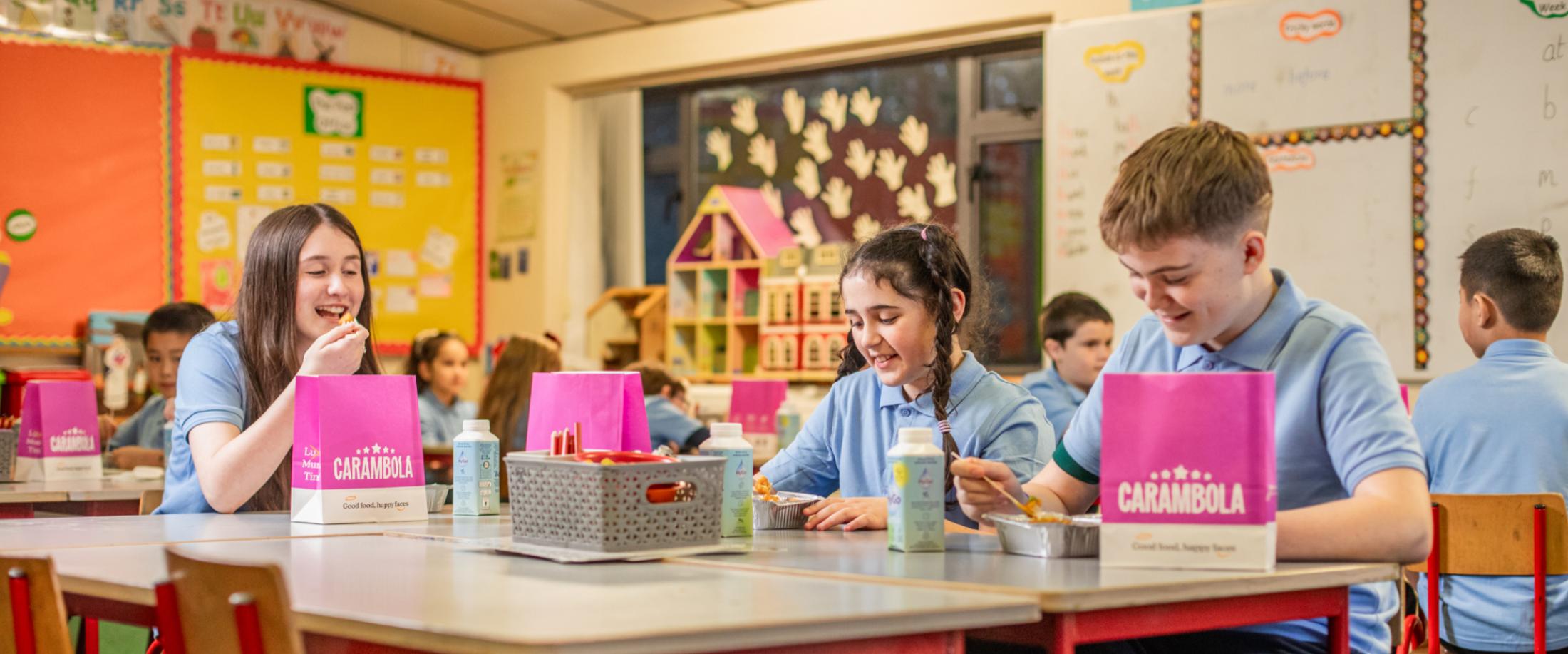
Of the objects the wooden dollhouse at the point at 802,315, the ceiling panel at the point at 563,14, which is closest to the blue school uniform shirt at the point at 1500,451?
the wooden dollhouse at the point at 802,315

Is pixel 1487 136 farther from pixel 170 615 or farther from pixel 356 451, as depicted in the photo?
pixel 170 615

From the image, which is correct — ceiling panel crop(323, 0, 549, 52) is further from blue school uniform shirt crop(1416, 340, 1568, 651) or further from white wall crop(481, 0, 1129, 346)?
blue school uniform shirt crop(1416, 340, 1568, 651)

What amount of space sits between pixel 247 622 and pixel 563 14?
19.0ft

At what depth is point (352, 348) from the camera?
242 centimetres

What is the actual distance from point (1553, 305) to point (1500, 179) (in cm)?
151

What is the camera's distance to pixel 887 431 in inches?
98.2

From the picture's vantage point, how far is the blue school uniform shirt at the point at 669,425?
4.96 m

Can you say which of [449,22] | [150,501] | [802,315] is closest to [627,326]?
[802,315]

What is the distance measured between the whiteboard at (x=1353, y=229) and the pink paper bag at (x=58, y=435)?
3.54m

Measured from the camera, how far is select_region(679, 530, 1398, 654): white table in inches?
55.9

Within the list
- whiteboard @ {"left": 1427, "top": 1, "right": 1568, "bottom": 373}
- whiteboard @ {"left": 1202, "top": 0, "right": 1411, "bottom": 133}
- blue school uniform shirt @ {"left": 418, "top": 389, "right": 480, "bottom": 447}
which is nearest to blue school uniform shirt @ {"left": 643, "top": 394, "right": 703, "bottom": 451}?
blue school uniform shirt @ {"left": 418, "top": 389, "right": 480, "bottom": 447}

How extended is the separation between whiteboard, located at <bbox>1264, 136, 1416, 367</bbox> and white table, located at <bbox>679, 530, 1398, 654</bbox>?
3306 millimetres

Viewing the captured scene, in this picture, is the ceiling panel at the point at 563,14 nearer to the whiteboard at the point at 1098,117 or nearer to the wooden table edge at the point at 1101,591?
the whiteboard at the point at 1098,117

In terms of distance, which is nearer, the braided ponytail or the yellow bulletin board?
the braided ponytail
